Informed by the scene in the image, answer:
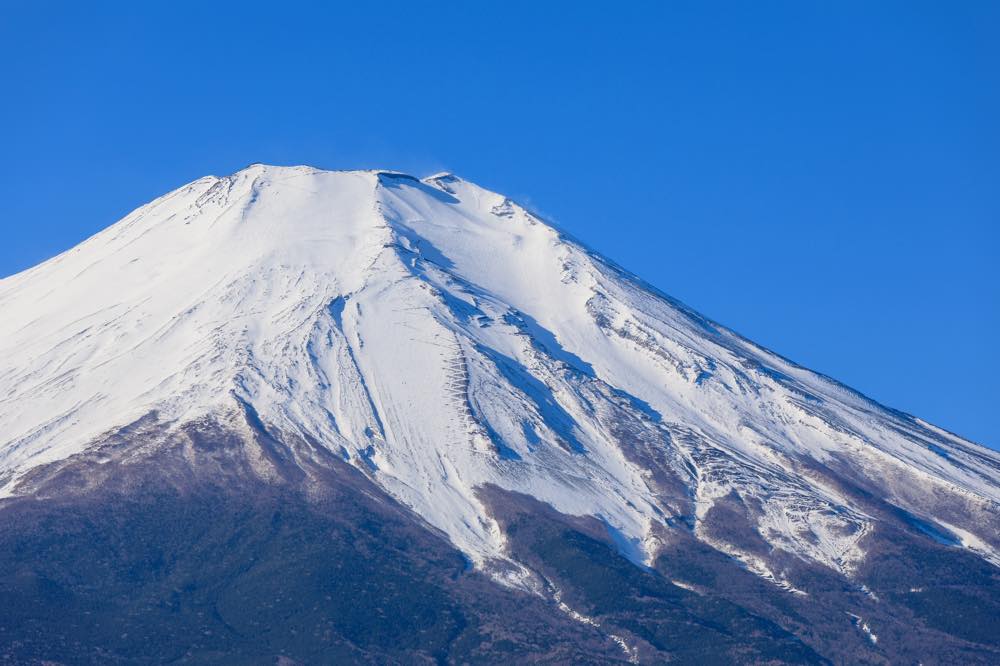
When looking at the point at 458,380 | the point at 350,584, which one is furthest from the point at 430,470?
the point at 350,584

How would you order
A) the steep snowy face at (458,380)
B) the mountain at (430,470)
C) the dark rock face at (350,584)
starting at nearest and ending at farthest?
the dark rock face at (350,584) < the mountain at (430,470) < the steep snowy face at (458,380)

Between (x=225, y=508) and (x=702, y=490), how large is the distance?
3988 centimetres

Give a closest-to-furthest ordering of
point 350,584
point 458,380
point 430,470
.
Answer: point 350,584
point 430,470
point 458,380

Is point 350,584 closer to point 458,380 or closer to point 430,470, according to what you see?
point 430,470

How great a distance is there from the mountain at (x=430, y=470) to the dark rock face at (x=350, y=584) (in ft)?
0.80

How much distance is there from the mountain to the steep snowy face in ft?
1.16

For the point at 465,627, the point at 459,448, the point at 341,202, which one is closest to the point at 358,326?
the point at 459,448

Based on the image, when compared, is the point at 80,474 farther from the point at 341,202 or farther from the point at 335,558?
the point at 341,202

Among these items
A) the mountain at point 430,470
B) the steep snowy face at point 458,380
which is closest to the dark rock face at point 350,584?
the mountain at point 430,470

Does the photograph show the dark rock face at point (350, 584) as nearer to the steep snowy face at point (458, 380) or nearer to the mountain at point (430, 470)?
the mountain at point (430, 470)

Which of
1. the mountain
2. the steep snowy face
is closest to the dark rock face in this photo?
the mountain

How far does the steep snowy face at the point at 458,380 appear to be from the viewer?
445ft

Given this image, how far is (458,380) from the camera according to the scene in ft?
482

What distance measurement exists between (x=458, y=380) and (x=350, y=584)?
34166mm
